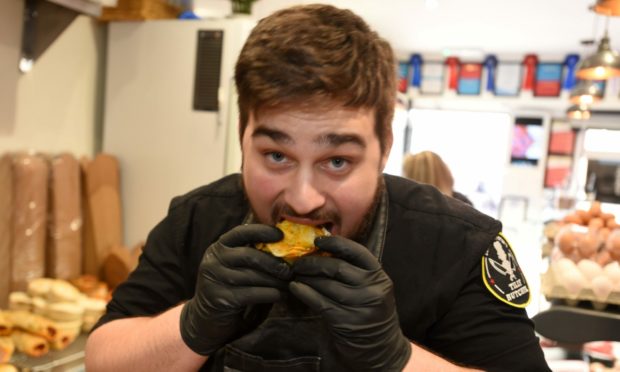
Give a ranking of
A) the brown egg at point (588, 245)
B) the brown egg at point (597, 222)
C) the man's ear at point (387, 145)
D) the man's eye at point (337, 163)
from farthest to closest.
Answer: the brown egg at point (597, 222), the brown egg at point (588, 245), the man's ear at point (387, 145), the man's eye at point (337, 163)

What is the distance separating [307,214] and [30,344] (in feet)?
4.51

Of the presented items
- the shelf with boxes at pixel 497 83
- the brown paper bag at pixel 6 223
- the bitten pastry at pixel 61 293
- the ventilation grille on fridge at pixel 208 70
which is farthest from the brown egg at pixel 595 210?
the shelf with boxes at pixel 497 83

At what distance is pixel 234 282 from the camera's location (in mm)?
858

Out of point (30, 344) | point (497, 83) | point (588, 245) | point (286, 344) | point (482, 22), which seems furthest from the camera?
point (497, 83)

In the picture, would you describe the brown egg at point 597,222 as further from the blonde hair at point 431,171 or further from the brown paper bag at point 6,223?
the brown paper bag at point 6,223

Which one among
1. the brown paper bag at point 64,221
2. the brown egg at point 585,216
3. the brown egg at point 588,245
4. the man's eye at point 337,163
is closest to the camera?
the man's eye at point 337,163

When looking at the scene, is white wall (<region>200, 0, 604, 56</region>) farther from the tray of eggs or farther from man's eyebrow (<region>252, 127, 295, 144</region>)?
man's eyebrow (<region>252, 127, 295, 144</region>)

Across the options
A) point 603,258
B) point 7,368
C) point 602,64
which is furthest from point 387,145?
point 602,64

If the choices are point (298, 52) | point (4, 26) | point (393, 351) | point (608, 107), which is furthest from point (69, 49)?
point (608, 107)

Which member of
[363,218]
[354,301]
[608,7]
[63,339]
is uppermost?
[608,7]

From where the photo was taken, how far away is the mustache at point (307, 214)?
94 cm

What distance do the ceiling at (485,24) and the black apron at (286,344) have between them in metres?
3.94

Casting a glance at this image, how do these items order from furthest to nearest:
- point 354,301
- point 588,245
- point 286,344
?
1. point 588,245
2. point 286,344
3. point 354,301

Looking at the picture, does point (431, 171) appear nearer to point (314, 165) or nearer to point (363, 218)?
point (363, 218)
